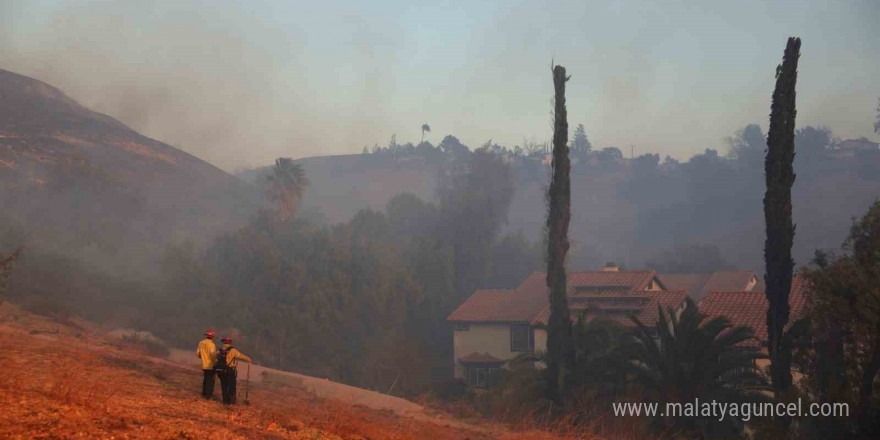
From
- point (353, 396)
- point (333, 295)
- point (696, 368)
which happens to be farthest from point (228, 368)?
point (333, 295)

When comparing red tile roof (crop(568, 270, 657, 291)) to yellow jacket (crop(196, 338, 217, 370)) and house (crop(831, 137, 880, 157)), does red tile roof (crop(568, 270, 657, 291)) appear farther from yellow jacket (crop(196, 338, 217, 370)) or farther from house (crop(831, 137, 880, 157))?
house (crop(831, 137, 880, 157))

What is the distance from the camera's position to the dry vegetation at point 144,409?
40.1 feet

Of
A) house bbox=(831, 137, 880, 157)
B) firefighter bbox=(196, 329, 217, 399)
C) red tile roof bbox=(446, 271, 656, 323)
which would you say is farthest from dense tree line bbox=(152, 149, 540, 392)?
house bbox=(831, 137, 880, 157)

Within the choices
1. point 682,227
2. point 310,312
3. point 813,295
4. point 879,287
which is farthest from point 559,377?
point 682,227

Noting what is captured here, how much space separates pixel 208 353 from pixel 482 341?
3235 centimetres

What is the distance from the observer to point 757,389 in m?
22.8

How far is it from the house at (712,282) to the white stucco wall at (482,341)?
22103 millimetres

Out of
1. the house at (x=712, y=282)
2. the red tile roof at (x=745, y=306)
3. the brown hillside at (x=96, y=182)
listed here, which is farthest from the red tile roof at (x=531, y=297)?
the brown hillside at (x=96, y=182)

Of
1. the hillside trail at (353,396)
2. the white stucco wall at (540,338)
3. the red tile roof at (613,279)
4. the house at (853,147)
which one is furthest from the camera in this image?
the house at (853,147)

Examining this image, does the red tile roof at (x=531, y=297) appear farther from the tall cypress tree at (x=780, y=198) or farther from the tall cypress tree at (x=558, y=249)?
the tall cypress tree at (x=780, y=198)

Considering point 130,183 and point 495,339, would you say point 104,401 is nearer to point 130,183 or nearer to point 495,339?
point 495,339

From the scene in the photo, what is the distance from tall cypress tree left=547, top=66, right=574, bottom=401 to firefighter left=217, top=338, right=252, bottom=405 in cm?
1386

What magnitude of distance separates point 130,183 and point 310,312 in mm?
46728

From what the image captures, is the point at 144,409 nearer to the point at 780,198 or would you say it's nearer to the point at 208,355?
the point at 208,355
